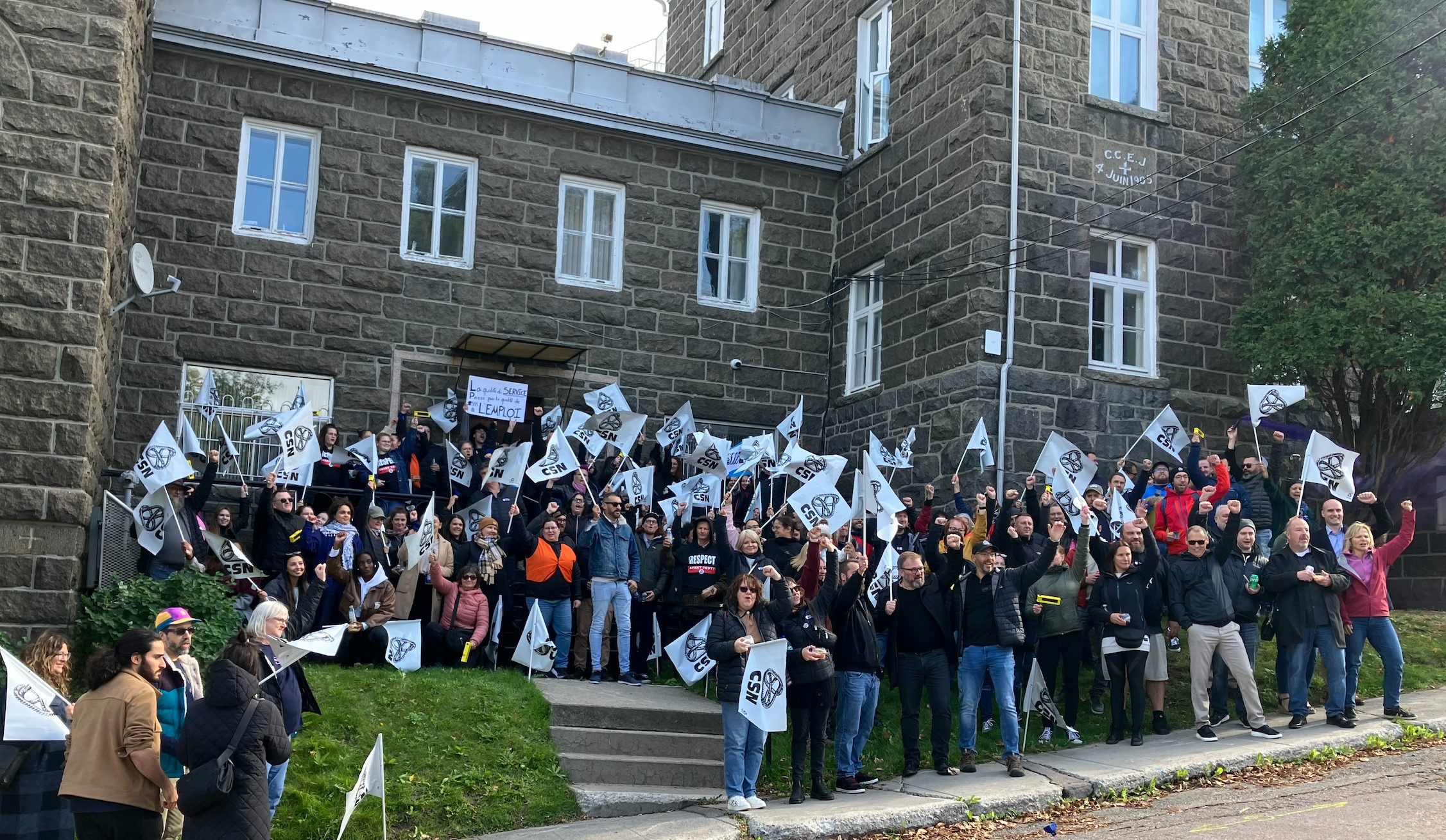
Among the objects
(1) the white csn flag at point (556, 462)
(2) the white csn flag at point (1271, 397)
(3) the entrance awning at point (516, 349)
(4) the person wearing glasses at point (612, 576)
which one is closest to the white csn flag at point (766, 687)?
(4) the person wearing glasses at point (612, 576)

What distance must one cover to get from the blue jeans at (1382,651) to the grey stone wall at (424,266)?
29.6 ft

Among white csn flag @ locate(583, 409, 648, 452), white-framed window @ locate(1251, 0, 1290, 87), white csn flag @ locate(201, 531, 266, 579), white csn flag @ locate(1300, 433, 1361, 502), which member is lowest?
white csn flag @ locate(201, 531, 266, 579)

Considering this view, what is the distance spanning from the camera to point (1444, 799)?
9422 millimetres

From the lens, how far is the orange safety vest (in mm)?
12805

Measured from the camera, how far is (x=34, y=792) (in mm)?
Answer: 7363

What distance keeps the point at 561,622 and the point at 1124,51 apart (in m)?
11.1

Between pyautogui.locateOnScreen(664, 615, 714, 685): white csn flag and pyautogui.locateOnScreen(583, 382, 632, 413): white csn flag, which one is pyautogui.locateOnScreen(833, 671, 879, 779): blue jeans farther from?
pyautogui.locateOnScreen(583, 382, 632, 413): white csn flag

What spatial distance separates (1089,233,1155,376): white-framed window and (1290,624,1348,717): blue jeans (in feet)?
19.2

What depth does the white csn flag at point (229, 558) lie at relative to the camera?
12.6 m

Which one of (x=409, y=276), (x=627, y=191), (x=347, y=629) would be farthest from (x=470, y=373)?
(x=347, y=629)

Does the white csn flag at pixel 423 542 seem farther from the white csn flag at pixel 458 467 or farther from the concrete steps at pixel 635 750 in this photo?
the white csn flag at pixel 458 467

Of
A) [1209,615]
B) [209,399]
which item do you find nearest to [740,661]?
[1209,615]

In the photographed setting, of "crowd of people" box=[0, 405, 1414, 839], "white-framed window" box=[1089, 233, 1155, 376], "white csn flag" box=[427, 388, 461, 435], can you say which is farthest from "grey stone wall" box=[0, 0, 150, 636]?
"white-framed window" box=[1089, 233, 1155, 376]

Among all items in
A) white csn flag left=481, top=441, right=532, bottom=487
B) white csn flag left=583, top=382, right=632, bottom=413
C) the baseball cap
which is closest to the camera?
the baseball cap
